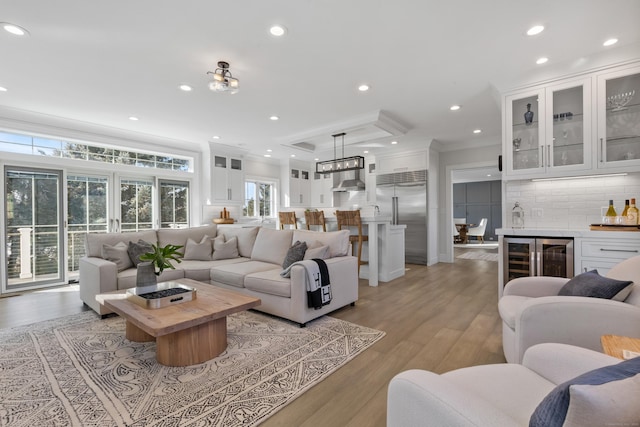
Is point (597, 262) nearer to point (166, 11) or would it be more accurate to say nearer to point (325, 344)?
point (325, 344)

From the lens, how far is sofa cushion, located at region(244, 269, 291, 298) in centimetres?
304

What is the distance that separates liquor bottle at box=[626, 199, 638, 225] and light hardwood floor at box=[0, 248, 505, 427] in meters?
1.55

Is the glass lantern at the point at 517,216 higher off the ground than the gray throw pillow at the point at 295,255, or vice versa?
the glass lantern at the point at 517,216

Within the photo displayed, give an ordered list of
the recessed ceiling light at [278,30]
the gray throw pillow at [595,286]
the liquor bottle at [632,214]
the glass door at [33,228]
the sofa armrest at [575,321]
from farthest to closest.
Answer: the glass door at [33,228], the liquor bottle at [632,214], the recessed ceiling light at [278,30], the gray throw pillow at [595,286], the sofa armrest at [575,321]

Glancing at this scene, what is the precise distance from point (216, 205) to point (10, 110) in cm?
340

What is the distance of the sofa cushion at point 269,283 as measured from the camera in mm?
3038

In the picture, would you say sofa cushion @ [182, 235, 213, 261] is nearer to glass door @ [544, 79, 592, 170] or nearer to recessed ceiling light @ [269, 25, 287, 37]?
recessed ceiling light @ [269, 25, 287, 37]

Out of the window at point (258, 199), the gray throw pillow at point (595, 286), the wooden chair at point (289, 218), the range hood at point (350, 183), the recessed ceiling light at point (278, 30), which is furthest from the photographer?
the window at point (258, 199)

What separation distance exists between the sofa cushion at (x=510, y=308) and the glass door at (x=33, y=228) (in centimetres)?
614

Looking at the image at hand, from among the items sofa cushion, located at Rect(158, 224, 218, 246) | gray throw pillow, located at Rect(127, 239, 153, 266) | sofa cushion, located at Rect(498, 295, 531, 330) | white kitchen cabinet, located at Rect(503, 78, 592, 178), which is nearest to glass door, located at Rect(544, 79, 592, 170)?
white kitchen cabinet, located at Rect(503, 78, 592, 178)

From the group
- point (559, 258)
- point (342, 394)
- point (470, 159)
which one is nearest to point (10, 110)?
point (342, 394)

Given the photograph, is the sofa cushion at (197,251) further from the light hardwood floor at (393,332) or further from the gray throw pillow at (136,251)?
the light hardwood floor at (393,332)

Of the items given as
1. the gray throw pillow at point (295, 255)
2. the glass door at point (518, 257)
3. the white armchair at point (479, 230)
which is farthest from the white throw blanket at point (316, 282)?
the white armchair at point (479, 230)

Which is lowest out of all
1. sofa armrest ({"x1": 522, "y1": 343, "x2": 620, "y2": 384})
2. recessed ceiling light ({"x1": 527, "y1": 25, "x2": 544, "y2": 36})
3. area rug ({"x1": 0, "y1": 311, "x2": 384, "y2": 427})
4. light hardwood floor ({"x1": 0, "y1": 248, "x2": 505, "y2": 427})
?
light hardwood floor ({"x1": 0, "y1": 248, "x2": 505, "y2": 427})
